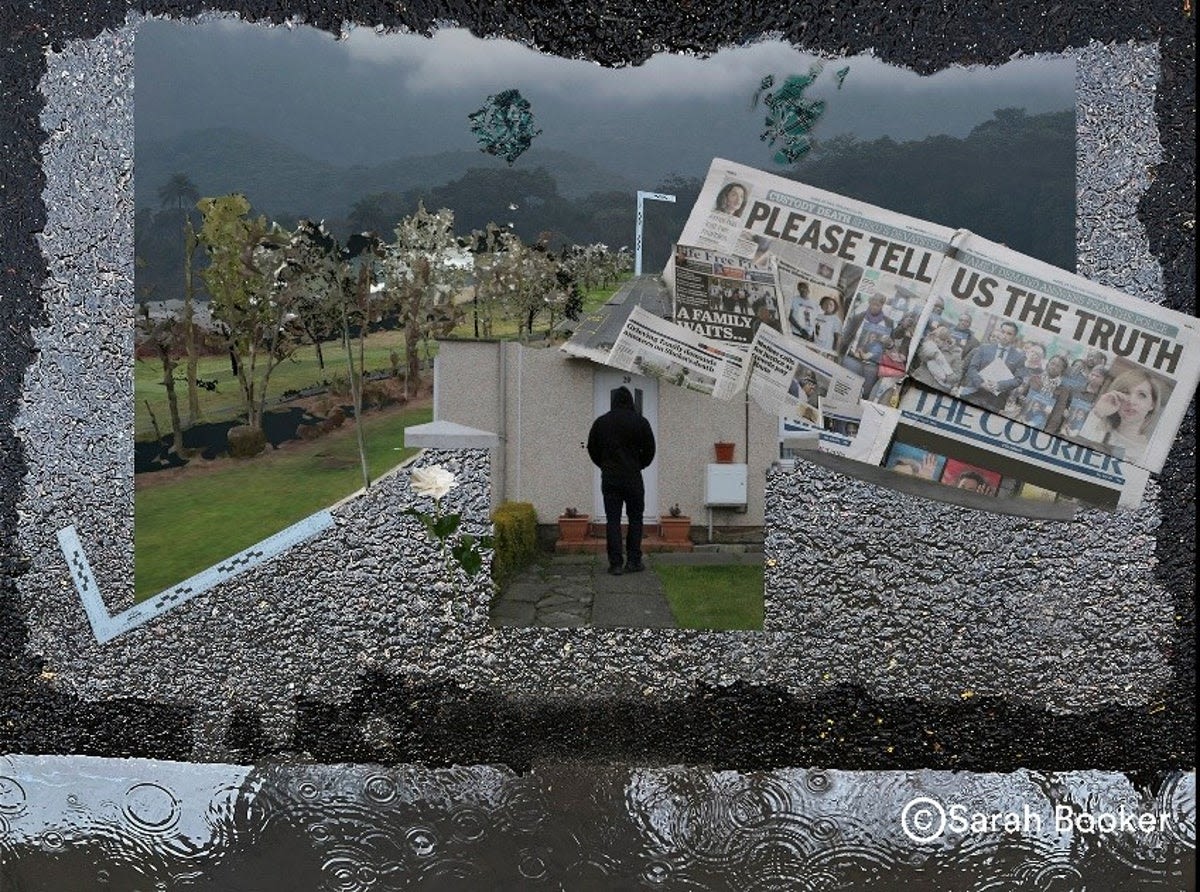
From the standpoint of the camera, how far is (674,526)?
2504mm

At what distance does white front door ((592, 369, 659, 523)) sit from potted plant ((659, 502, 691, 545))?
0.03 meters

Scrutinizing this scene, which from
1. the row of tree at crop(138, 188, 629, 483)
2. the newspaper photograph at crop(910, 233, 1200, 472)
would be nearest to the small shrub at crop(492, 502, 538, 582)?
the row of tree at crop(138, 188, 629, 483)

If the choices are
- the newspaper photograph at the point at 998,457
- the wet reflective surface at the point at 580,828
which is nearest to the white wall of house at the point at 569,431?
the newspaper photograph at the point at 998,457

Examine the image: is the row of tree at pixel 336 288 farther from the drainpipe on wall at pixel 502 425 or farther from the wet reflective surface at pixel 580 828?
the wet reflective surface at pixel 580 828

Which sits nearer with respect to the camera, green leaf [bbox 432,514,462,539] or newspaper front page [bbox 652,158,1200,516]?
A: newspaper front page [bbox 652,158,1200,516]


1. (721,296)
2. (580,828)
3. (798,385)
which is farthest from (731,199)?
(580,828)

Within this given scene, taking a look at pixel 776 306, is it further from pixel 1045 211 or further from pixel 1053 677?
pixel 1053 677

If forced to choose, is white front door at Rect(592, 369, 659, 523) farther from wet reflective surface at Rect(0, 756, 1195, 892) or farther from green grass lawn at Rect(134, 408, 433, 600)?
wet reflective surface at Rect(0, 756, 1195, 892)

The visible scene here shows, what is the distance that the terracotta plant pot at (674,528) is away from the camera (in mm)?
2502

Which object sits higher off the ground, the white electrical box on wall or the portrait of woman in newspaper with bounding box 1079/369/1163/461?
the portrait of woman in newspaper with bounding box 1079/369/1163/461

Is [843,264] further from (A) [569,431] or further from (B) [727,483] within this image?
(A) [569,431]

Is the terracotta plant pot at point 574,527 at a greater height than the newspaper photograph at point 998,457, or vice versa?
the newspaper photograph at point 998,457

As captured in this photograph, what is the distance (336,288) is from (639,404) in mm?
879

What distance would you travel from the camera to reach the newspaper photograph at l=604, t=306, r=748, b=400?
249 cm
